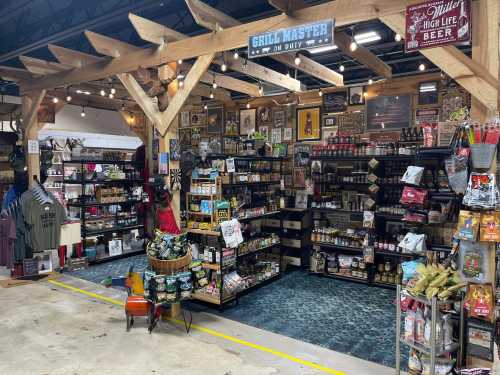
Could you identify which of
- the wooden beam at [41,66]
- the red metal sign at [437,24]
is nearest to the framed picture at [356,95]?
the red metal sign at [437,24]

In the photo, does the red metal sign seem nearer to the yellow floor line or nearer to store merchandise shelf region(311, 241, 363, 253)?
the yellow floor line

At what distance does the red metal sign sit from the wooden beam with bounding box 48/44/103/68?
483cm

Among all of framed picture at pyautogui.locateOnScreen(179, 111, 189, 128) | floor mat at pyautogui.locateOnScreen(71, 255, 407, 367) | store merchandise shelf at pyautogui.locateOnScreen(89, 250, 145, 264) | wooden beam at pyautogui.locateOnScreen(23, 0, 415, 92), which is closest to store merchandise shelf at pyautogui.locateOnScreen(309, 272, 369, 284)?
floor mat at pyautogui.locateOnScreen(71, 255, 407, 367)

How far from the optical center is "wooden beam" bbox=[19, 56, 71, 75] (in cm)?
652

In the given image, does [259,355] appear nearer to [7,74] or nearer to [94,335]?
[94,335]

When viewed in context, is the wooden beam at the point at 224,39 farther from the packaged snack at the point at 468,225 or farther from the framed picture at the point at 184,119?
the framed picture at the point at 184,119

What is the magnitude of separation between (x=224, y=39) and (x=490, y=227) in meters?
3.48

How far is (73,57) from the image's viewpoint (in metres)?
6.30

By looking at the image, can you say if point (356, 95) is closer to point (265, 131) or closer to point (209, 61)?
point (265, 131)

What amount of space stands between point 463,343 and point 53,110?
26.5 feet

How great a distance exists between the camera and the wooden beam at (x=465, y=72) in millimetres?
3002

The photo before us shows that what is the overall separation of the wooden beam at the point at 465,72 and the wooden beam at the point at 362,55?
176 centimetres

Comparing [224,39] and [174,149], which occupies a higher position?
[224,39]

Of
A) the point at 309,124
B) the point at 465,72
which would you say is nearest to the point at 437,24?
the point at 465,72
